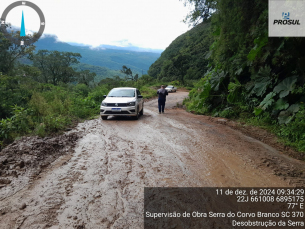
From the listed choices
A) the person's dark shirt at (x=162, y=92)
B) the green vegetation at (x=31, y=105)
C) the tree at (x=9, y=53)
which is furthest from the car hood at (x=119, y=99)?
the tree at (x=9, y=53)

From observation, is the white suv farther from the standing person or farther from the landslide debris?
the landslide debris

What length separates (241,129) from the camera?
25.9 feet

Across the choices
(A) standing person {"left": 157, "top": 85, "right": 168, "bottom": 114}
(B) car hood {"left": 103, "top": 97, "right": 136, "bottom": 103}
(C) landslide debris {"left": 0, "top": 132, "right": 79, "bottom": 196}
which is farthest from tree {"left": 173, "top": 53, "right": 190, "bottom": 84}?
(C) landslide debris {"left": 0, "top": 132, "right": 79, "bottom": 196}

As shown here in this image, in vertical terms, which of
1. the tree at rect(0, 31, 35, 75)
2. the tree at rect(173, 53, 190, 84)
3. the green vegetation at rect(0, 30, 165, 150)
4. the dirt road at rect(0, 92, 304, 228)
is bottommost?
the dirt road at rect(0, 92, 304, 228)

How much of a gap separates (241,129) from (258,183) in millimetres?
4453

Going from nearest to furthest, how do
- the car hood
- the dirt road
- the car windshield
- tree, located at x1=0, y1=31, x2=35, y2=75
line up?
the dirt road
the car hood
the car windshield
tree, located at x1=0, y1=31, x2=35, y2=75

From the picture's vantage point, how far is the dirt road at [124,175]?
2910 millimetres

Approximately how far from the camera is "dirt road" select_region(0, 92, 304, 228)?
2910 mm

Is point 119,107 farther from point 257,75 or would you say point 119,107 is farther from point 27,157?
point 257,75

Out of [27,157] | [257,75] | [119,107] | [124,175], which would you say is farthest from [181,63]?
[124,175]

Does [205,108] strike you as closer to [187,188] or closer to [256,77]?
[256,77]

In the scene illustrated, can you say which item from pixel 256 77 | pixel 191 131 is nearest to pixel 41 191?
pixel 191 131

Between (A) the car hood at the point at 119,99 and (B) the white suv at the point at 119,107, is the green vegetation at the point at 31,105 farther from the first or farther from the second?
(A) the car hood at the point at 119,99

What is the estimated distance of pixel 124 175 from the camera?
4180mm
